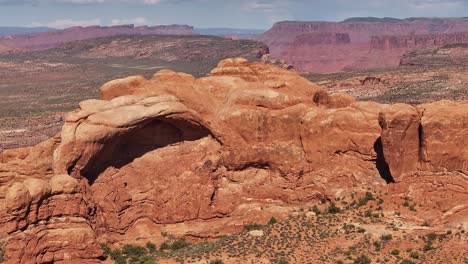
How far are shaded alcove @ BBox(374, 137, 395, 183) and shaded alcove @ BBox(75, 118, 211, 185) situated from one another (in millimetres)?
12888

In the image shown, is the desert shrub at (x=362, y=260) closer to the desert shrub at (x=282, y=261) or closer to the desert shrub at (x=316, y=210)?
the desert shrub at (x=282, y=261)

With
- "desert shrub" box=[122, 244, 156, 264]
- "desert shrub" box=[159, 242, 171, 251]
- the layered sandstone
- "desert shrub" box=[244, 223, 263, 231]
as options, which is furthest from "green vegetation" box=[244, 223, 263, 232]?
"desert shrub" box=[122, 244, 156, 264]

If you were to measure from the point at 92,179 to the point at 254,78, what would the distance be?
16281 mm

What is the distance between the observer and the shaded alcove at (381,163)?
38625 millimetres

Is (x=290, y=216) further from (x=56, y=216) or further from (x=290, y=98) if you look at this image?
(x=56, y=216)

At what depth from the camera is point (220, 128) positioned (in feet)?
134

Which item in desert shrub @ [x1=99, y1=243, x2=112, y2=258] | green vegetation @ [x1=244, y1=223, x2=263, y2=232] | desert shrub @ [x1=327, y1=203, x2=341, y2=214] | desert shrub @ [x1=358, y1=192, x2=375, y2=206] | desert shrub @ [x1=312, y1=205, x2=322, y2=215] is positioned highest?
desert shrub @ [x1=358, y1=192, x2=375, y2=206]

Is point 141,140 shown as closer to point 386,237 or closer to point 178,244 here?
point 178,244

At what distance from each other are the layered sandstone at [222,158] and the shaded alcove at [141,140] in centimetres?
10

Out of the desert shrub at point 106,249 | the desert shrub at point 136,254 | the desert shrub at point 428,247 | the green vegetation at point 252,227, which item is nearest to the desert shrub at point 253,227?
the green vegetation at point 252,227

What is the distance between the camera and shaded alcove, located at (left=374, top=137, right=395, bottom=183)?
3862 cm

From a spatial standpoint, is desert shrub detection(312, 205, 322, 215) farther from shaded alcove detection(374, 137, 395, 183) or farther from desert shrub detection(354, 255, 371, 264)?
desert shrub detection(354, 255, 371, 264)

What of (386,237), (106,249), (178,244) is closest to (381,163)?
(386,237)

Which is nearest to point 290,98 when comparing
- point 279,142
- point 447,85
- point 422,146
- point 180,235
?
point 279,142
